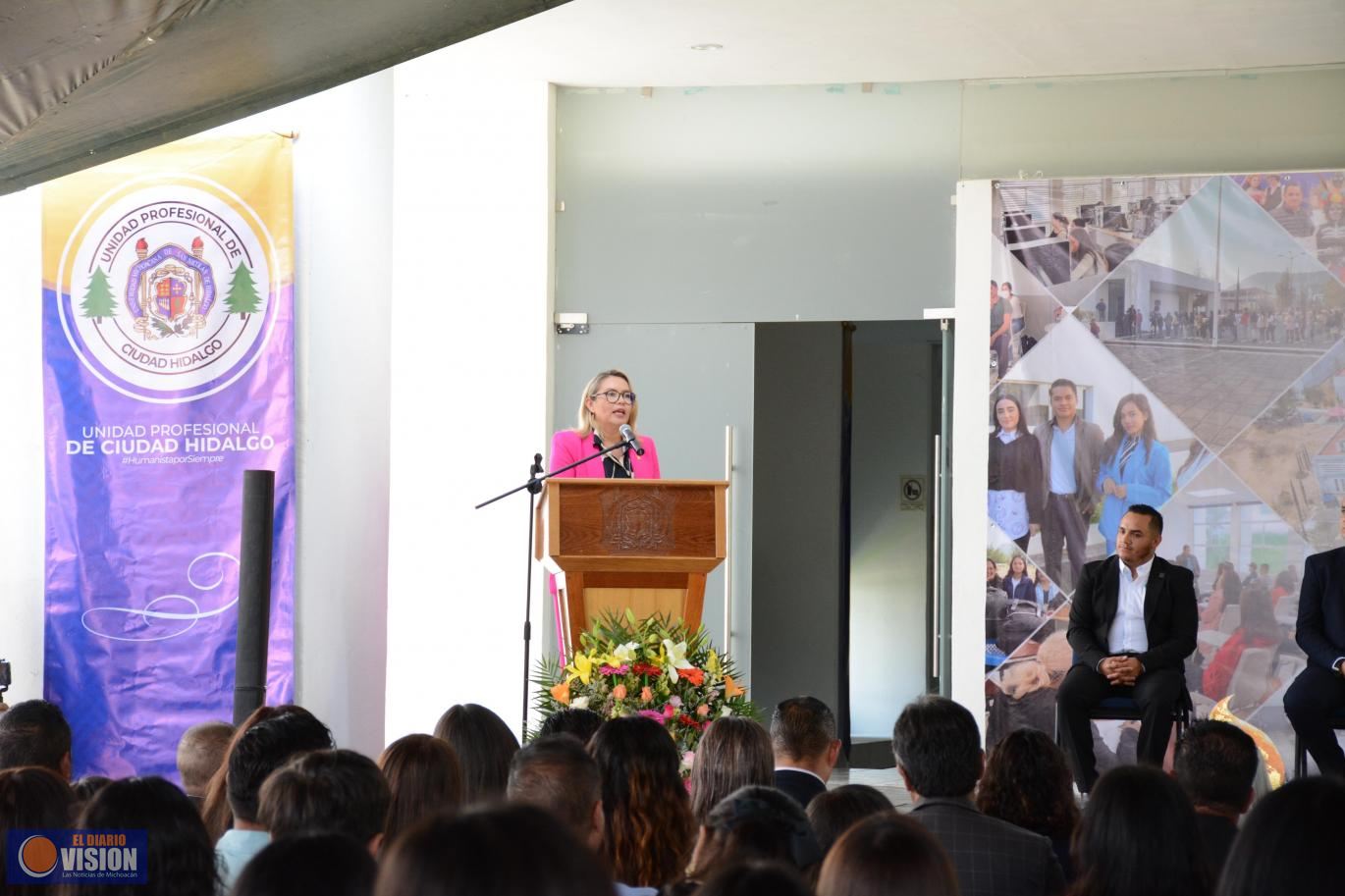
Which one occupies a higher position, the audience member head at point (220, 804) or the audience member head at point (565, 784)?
the audience member head at point (565, 784)

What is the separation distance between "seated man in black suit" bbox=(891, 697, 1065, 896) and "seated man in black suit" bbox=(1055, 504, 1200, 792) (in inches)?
102

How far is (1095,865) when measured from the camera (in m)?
2.50

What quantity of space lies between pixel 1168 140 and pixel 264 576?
4916 millimetres

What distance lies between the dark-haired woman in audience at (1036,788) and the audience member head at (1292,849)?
5.47 feet

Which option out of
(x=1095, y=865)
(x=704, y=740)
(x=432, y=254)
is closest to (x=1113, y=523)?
(x=432, y=254)

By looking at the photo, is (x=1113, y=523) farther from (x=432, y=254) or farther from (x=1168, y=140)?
(x=432, y=254)

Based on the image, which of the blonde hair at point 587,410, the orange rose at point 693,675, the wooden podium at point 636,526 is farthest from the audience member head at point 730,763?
the blonde hair at point 587,410

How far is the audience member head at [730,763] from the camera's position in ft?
11.4

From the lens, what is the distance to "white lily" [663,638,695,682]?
490cm

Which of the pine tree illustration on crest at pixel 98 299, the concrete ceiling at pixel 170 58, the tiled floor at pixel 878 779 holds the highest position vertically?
the concrete ceiling at pixel 170 58

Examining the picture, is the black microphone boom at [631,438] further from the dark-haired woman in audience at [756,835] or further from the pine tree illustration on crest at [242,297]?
the dark-haired woman in audience at [756,835]

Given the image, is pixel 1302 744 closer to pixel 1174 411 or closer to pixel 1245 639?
pixel 1245 639

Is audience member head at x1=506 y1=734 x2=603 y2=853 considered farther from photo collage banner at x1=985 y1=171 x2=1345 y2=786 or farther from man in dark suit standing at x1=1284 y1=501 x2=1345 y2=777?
photo collage banner at x1=985 y1=171 x2=1345 y2=786

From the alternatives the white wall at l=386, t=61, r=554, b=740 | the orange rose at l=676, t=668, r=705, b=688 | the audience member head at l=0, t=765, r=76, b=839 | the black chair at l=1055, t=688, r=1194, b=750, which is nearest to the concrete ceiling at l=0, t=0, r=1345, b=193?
the white wall at l=386, t=61, r=554, b=740
